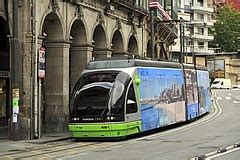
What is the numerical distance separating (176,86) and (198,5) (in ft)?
298

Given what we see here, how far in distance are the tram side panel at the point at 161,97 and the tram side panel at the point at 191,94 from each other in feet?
4.09

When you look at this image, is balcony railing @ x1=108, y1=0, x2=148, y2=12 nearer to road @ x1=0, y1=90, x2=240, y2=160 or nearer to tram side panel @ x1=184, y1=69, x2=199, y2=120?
tram side panel @ x1=184, y1=69, x2=199, y2=120

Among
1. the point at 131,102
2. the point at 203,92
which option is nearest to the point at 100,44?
the point at 203,92

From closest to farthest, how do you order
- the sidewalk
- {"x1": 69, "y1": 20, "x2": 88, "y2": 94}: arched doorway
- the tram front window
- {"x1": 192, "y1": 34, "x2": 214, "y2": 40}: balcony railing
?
the sidewalk, the tram front window, {"x1": 69, "y1": 20, "x2": 88, "y2": 94}: arched doorway, {"x1": 192, "y1": 34, "x2": 214, "y2": 40}: balcony railing

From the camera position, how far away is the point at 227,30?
118562 mm

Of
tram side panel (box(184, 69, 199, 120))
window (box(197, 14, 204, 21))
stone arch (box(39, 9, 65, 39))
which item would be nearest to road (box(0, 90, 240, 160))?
stone arch (box(39, 9, 65, 39))

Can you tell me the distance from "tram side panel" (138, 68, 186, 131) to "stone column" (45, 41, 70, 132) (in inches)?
184

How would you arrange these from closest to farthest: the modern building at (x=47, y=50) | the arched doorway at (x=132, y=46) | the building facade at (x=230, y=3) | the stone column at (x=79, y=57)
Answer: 1. the modern building at (x=47, y=50)
2. the stone column at (x=79, y=57)
3. the arched doorway at (x=132, y=46)
4. the building facade at (x=230, y=3)

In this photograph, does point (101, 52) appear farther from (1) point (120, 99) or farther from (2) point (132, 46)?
(1) point (120, 99)

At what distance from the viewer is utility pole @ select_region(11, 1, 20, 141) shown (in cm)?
2328

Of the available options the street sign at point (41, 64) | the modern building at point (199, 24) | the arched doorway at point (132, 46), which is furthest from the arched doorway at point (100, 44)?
the modern building at point (199, 24)

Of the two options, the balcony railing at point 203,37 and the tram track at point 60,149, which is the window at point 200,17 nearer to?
the balcony railing at point 203,37

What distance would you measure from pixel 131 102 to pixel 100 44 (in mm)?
10874

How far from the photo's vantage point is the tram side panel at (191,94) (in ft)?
104
